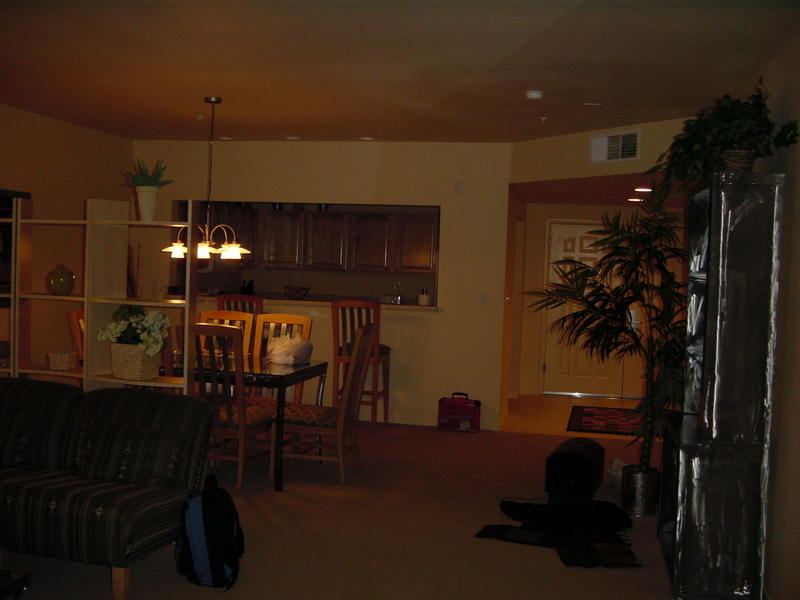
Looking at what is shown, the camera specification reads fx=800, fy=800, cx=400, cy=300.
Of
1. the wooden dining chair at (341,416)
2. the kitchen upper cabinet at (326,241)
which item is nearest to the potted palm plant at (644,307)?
the wooden dining chair at (341,416)

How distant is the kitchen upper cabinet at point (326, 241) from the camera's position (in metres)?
8.76

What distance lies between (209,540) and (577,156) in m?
4.22

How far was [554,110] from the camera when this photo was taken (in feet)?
17.9

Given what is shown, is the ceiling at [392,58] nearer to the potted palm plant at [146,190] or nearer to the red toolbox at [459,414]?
the potted palm plant at [146,190]

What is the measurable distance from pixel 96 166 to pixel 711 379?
230 inches

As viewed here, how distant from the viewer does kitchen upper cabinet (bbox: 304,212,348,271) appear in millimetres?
8758

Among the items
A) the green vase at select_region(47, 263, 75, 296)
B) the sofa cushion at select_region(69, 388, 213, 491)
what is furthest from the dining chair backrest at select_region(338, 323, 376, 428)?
the green vase at select_region(47, 263, 75, 296)

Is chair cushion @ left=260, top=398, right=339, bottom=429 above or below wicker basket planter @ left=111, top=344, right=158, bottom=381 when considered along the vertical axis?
below

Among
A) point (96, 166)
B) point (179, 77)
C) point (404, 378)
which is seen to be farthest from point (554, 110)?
point (96, 166)

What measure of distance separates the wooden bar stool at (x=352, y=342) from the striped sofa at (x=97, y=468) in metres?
2.83

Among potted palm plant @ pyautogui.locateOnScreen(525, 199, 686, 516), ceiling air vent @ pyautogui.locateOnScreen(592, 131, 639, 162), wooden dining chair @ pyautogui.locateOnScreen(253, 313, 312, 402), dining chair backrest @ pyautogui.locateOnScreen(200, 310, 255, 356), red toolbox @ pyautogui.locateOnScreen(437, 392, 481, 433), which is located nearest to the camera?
potted palm plant @ pyautogui.locateOnScreen(525, 199, 686, 516)

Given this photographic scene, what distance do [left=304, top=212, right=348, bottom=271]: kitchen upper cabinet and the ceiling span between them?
8.23 ft

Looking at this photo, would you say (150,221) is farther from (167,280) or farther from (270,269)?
(270,269)

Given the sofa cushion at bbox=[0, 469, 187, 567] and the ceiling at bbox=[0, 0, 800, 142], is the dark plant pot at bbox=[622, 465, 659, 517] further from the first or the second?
the sofa cushion at bbox=[0, 469, 187, 567]
